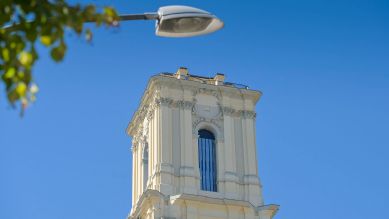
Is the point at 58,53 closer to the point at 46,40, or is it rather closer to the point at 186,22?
the point at 46,40

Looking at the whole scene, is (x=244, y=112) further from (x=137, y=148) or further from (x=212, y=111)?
(x=137, y=148)

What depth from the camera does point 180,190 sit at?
50.8 m

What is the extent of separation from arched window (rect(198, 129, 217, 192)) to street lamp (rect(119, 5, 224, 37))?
1587 inches

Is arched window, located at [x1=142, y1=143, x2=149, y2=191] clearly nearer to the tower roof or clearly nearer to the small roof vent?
the tower roof

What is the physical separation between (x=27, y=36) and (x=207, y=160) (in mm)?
45259

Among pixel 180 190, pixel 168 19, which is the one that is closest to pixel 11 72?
pixel 168 19

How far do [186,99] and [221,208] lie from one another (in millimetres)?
7569

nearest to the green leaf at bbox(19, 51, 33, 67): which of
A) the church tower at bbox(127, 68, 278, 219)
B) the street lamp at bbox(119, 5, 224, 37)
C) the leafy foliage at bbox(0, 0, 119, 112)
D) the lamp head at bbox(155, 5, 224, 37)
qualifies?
the leafy foliage at bbox(0, 0, 119, 112)

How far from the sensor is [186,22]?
38.9 feet

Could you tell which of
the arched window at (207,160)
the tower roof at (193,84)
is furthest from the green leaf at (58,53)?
the tower roof at (193,84)

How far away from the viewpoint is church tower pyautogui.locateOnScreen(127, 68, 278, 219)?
50500 millimetres

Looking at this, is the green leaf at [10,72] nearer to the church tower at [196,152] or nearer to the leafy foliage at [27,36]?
the leafy foliage at [27,36]

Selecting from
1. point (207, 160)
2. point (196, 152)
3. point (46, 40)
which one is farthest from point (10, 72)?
point (207, 160)

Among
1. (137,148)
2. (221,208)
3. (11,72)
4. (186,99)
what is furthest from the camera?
(137,148)
